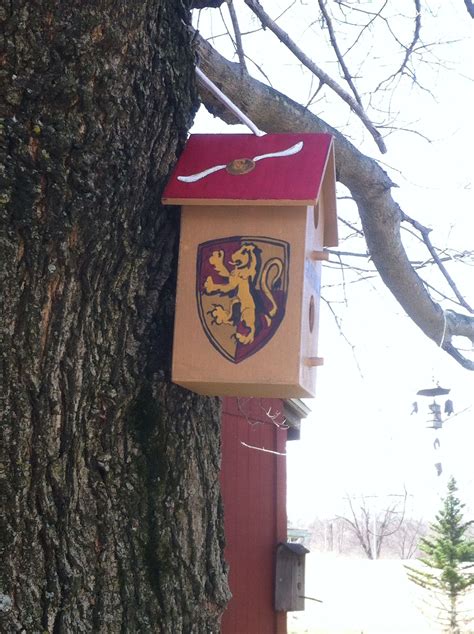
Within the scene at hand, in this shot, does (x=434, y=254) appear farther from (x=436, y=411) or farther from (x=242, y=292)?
(x=436, y=411)

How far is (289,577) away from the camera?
5805 mm

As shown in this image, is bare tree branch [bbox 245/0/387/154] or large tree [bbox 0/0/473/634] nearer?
large tree [bbox 0/0/473/634]

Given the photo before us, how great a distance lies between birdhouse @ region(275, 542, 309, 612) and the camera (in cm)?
575

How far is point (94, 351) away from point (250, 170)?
584 millimetres

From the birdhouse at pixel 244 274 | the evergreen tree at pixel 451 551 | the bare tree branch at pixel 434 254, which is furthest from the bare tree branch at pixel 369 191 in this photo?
the evergreen tree at pixel 451 551

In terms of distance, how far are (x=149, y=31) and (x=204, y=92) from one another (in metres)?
1.11

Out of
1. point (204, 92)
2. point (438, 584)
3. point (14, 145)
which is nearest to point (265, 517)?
point (204, 92)

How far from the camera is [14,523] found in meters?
1.46

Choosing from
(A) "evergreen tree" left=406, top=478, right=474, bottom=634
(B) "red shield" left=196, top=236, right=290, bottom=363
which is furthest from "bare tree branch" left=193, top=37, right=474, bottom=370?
(A) "evergreen tree" left=406, top=478, right=474, bottom=634

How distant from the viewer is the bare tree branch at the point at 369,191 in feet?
9.30

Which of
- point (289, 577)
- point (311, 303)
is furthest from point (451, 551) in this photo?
point (311, 303)

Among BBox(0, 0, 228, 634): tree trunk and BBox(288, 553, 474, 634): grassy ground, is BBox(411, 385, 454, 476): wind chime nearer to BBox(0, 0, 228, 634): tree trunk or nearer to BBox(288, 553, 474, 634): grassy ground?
BBox(0, 0, 228, 634): tree trunk

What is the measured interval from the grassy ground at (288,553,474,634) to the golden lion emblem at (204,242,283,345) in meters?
14.7

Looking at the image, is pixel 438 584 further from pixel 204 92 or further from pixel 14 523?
pixel 14 523
